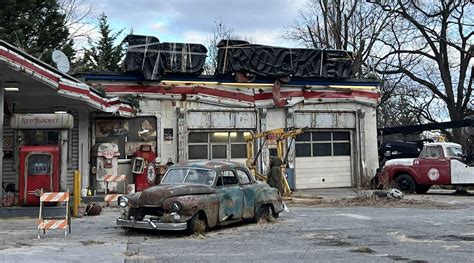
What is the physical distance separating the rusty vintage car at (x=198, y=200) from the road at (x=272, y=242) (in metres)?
0.30

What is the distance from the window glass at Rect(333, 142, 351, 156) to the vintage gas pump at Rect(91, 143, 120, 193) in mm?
10709

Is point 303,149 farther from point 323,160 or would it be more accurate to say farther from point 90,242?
point 90,242

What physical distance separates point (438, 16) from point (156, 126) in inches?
1113

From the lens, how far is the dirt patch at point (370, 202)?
722 inches

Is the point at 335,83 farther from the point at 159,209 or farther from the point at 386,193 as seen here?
the point at 159,209

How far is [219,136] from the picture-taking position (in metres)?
25.1

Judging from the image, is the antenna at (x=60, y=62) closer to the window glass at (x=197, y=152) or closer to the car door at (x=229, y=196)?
the window glass at (x=197, y=152)

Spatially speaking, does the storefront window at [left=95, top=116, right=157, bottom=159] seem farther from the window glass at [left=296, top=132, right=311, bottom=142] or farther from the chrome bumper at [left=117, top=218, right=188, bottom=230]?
the chrome bumper at [left=117, top=218, right=188, bottom=230]

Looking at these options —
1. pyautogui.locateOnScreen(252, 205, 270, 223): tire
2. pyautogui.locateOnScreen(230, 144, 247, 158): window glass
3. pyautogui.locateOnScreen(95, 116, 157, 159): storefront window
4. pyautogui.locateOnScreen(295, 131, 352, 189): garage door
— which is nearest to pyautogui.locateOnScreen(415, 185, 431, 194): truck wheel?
pyautogui.locateOnScreen(295, 131, 352, 189): garage door

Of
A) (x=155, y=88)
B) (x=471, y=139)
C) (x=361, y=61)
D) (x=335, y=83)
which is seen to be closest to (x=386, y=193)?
(x=471, y=139)

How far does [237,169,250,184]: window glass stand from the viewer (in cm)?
1337

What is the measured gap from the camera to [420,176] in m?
23.2

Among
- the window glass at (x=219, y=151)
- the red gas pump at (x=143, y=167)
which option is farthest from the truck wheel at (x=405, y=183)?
Answer: the red gas pump at (x=143, y=167)

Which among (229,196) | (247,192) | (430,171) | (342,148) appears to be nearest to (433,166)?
(430,171)
